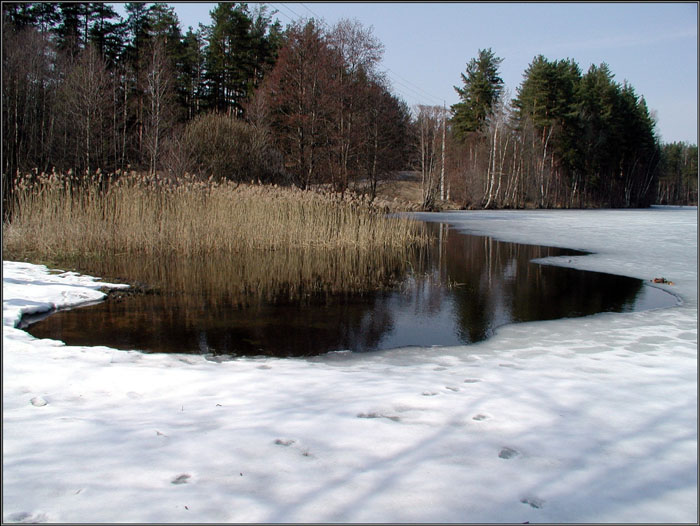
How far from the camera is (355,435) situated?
7.91ft

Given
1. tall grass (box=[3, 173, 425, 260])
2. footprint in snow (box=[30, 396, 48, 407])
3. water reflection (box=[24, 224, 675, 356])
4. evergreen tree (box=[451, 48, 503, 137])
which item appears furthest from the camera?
evergreen tree (box=[451, 48, 503, 137])

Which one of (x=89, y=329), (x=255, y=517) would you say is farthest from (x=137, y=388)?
(x=89, y=329)

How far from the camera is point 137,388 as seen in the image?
3121 mm

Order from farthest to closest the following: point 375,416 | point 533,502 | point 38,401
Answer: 1. point 38,401
2. point 375,416
3. point 533,502

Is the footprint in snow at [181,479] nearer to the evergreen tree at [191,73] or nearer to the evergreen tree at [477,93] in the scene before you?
the evergreen tree at [191,73]

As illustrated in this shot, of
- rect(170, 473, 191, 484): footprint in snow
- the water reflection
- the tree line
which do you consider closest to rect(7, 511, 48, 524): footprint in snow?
rect(170, 473, 191, 484): footprint in snow

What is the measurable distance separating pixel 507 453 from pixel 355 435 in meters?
0.69

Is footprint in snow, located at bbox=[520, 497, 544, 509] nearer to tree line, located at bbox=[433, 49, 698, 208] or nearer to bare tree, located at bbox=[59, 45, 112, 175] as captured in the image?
bare tree, located at bbox=[59, 45, 112, 175]

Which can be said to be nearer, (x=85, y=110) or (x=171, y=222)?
(x=171, y=222)

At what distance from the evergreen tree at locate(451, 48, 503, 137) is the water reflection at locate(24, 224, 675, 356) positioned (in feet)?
136

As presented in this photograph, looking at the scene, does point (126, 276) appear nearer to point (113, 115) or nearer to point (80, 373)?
point (80, 373)

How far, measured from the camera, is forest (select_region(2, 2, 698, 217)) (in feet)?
71.8

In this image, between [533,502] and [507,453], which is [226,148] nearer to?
[507,453]

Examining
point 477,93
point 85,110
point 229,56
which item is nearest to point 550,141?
point 477,93
